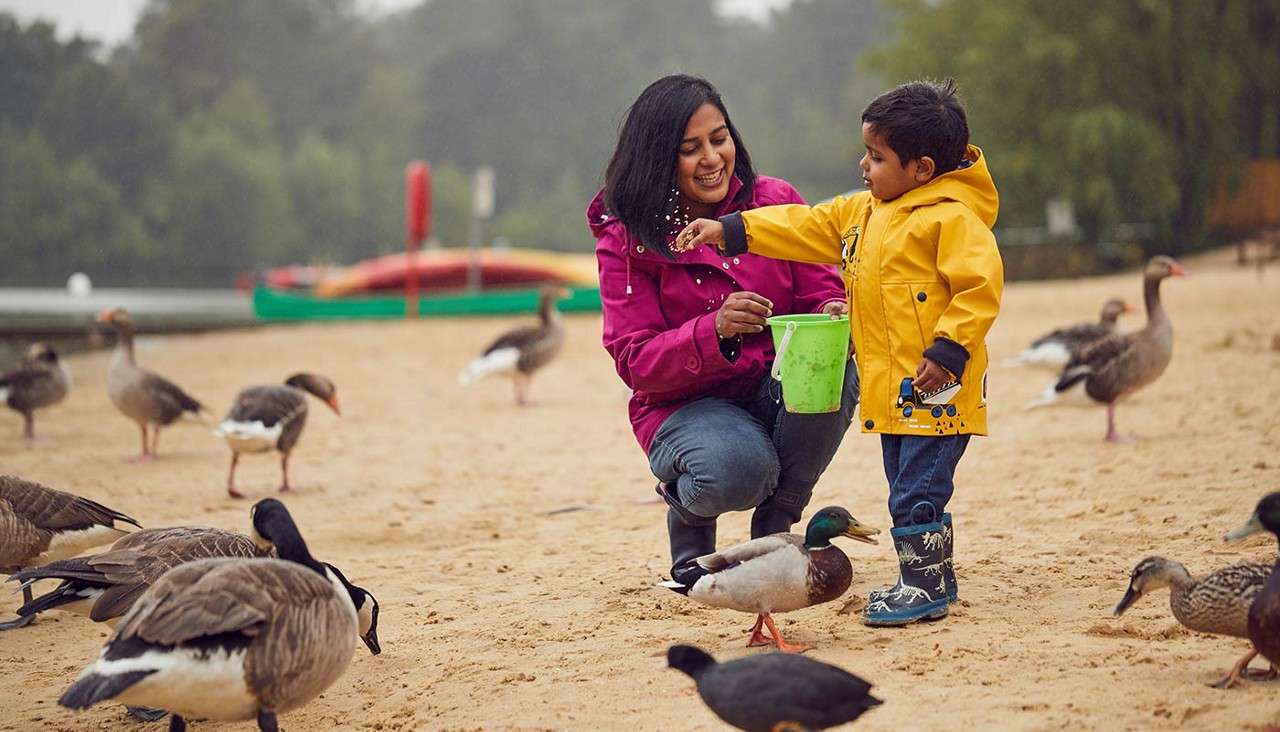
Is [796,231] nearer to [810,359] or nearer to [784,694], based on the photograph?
[810,359]

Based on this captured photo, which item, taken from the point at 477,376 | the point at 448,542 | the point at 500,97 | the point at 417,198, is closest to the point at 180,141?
the point at 500,97

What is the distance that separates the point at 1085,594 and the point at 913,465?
107cm

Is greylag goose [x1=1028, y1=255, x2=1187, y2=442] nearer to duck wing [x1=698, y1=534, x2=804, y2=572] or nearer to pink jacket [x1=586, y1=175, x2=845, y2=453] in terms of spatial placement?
pink jacket [x1=586, y1=175, x2=845, y2=453]

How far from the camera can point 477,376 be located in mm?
15039

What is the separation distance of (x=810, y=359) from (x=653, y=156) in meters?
1.06

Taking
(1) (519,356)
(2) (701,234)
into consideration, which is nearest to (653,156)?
(2) (701,234)

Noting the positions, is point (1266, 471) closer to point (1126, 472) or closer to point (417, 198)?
point (1126, 472)

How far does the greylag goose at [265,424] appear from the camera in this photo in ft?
32.3

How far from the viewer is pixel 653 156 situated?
17.8ft

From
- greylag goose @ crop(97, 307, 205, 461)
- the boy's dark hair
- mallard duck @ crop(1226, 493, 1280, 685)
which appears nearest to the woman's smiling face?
the boy's dark hair

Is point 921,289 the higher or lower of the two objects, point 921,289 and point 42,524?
the higher

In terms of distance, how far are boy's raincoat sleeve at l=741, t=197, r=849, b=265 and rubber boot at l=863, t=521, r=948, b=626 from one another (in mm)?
1077

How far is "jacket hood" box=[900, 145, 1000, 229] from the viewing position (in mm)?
5004

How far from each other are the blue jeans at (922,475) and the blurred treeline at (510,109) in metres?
1.78
